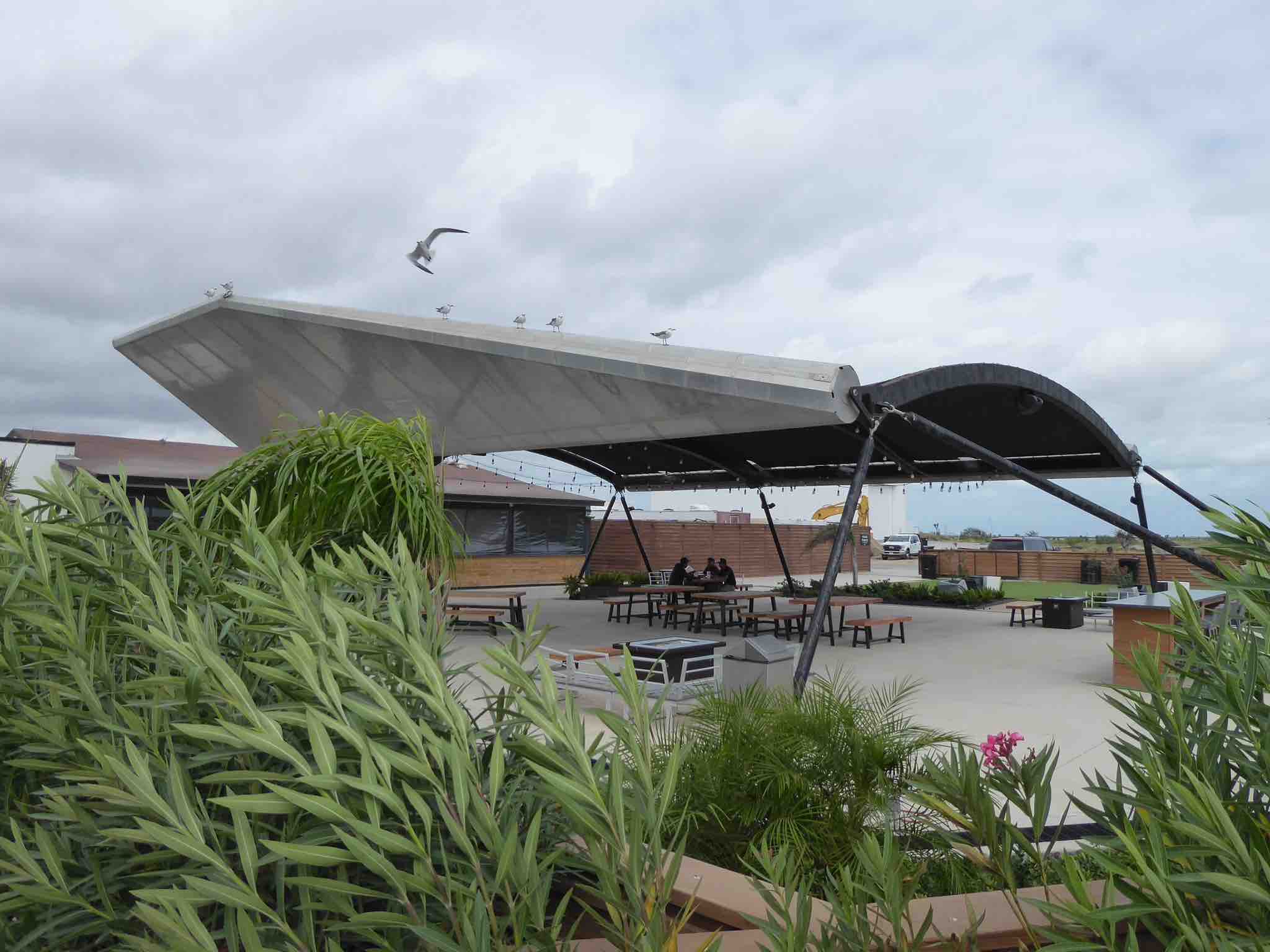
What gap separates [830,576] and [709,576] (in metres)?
12.0

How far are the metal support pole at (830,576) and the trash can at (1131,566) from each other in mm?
22715

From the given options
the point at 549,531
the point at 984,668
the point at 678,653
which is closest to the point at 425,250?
the point at 678,653

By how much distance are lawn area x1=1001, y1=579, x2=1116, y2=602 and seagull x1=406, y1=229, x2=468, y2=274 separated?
64.6 ft

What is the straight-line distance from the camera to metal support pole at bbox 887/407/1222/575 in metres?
8.90

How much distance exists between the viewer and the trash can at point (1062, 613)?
17.1 meters

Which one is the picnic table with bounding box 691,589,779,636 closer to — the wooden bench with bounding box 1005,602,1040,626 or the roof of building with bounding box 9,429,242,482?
the wooden bench with bounding box 1005,602,1040,626

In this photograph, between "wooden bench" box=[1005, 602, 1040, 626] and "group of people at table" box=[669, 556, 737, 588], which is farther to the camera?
"group of people at table" box=[669, 556, 737, 588]

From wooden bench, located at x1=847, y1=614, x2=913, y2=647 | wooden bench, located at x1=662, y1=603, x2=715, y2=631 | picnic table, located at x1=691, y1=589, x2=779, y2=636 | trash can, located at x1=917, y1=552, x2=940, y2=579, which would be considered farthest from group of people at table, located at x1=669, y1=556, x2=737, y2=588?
trash can, located at x1=917, y1=552, x2=940, y2=579

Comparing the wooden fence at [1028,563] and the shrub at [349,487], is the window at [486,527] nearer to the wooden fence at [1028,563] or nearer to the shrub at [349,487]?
the wooden fence at [1028,563]

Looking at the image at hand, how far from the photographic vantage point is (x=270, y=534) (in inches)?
103

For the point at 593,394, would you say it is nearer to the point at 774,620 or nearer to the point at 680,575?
the point at 774,620

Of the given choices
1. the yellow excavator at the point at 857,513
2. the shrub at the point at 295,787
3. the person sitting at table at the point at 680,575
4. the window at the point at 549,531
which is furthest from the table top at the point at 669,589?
the yellow excavator at the point at 857,513

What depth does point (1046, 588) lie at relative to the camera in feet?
101

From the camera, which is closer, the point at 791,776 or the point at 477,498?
the point at 791,776
